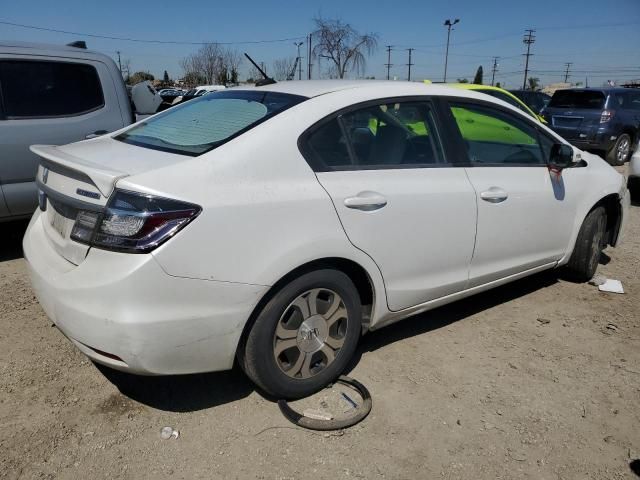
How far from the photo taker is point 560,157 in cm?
387

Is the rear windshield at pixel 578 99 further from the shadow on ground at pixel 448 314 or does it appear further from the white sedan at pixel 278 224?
the white sedan at pixel 278 224

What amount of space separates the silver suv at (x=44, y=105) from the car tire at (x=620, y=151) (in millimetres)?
11281

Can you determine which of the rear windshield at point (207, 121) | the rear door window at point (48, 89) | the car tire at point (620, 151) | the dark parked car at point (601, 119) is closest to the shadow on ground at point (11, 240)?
the rear door window at point (48, 89)

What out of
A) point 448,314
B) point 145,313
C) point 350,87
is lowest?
point 448,314

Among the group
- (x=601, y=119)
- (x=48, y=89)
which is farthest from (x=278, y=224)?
(x=601, y=119)

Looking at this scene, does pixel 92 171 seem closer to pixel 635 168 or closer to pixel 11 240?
pixel 11 240

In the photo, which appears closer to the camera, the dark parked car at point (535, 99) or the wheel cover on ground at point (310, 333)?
the wheel cover on ground at point (310, 333)

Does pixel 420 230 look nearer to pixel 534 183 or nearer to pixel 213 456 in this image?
pixel 534 183

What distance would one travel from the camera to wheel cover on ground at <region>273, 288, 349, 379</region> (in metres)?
2.65

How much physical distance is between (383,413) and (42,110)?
13.4ft

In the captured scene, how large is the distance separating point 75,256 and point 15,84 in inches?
124

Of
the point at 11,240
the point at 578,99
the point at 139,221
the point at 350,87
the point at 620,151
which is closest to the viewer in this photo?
the point at 139,221

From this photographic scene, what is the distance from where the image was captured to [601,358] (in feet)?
11.3

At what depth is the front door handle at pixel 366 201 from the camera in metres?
2.72
